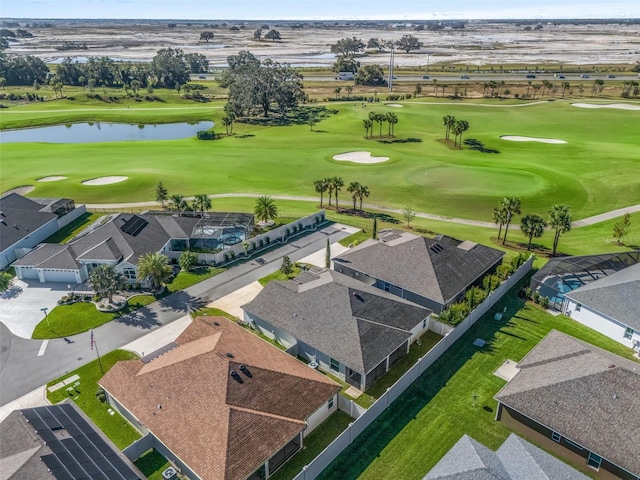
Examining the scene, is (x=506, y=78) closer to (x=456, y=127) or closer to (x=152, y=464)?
(x=456, y=127)

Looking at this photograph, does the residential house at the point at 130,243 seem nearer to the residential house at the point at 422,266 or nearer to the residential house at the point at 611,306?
the residential house at the point at 422,266

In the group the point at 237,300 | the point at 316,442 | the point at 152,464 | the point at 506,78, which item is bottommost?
the point at 316,442

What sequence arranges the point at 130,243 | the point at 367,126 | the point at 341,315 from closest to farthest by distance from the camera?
the point at 341,315 → the point at 130,243 → the point at 367,126

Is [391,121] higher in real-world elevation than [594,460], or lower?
higher

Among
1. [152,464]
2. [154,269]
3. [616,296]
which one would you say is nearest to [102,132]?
[154,269]

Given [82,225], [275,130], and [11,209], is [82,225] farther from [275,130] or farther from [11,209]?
[275,130]

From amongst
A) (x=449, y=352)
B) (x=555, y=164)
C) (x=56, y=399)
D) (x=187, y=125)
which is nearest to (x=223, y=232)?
(x=56, y=399)
